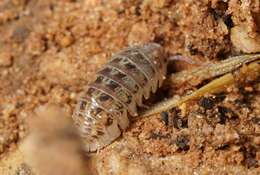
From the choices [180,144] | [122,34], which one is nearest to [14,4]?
[122,34]

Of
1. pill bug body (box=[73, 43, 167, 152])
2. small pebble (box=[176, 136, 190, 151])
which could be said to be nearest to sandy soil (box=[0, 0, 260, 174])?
small pebble (box=[176, 136, 190, 151])

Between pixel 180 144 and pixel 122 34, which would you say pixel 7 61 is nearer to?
pixel 122 34

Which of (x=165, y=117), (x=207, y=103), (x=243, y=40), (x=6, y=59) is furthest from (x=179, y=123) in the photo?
(x=6, y=59)

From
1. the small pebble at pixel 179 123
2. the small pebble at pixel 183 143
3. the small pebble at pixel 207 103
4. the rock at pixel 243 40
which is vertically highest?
the rock at pixel 243 40

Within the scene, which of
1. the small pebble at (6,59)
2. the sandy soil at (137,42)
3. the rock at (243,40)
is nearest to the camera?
the sandy soil at (137,42)

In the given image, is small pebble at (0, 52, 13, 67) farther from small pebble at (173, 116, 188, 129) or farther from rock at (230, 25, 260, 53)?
rock at (230, 25, 260, 53)

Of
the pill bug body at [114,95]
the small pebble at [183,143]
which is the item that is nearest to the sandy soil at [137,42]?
the small pebble at [183,143]

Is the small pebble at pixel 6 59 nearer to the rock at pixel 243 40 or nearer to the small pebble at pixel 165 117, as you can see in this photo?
the small pebble at pixel 165 117

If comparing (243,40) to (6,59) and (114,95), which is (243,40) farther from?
(6,59)

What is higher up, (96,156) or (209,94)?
(209,94)
